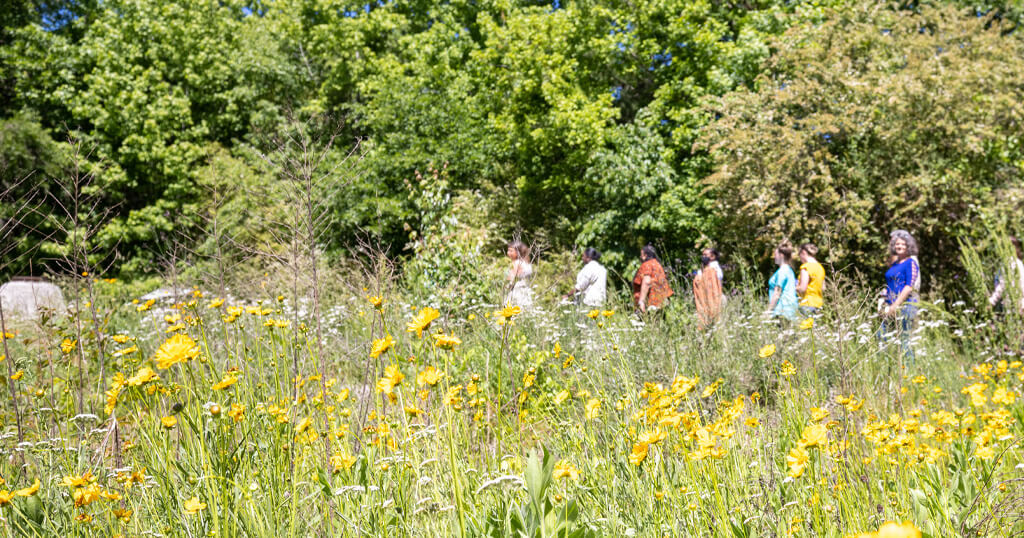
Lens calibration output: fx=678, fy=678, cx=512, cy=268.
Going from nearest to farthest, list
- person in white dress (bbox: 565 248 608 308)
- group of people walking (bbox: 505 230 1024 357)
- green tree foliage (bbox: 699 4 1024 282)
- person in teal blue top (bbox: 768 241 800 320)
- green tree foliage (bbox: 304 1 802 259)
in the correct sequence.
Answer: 1. group of people walking (bbox: 505 230 1024 357)
2. person in teal blue top (bbox: 768 241 800 320)
3. person in white dress (bbox: 565 248 608 308)
4. green tree foliage (bbox: 699 4 1024 282)
5. green tree foliage (bbox: 304 1 802 259)

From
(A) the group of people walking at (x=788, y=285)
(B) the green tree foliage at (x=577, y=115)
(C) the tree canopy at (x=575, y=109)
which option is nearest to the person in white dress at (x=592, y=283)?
(A) the group of people walking at (x=788, y=285)

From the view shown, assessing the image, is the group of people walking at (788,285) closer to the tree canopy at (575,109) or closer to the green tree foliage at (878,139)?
the tree canopy at (575,109)

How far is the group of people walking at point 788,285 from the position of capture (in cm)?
470

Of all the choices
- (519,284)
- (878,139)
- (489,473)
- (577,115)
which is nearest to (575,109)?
(577,115)

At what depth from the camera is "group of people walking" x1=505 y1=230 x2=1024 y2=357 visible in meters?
4.70

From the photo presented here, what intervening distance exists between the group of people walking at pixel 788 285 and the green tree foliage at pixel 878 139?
7.31 ft

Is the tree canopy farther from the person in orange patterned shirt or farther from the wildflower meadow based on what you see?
the person in orange patterned shirt

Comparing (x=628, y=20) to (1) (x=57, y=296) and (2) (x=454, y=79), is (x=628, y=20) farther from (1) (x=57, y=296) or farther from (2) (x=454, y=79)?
(1) (x=57, y=296)

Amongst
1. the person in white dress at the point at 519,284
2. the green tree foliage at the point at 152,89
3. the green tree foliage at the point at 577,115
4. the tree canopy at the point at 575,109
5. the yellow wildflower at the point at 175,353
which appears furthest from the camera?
the green tree foliage at the point at 152,89

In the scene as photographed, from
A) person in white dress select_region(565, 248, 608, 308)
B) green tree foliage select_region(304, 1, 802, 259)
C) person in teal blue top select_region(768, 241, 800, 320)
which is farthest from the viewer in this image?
green tree foliage select_region(304, 1, 802, 259)

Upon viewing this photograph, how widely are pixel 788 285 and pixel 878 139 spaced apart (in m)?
3.88

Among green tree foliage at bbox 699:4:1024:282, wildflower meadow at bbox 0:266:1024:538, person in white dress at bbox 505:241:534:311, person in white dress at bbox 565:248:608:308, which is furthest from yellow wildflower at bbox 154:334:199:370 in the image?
green tree foliage at bbox 699:4:1024:282

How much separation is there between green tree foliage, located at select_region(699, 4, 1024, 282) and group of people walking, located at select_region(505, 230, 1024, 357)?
223 cm

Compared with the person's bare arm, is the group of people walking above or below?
above
